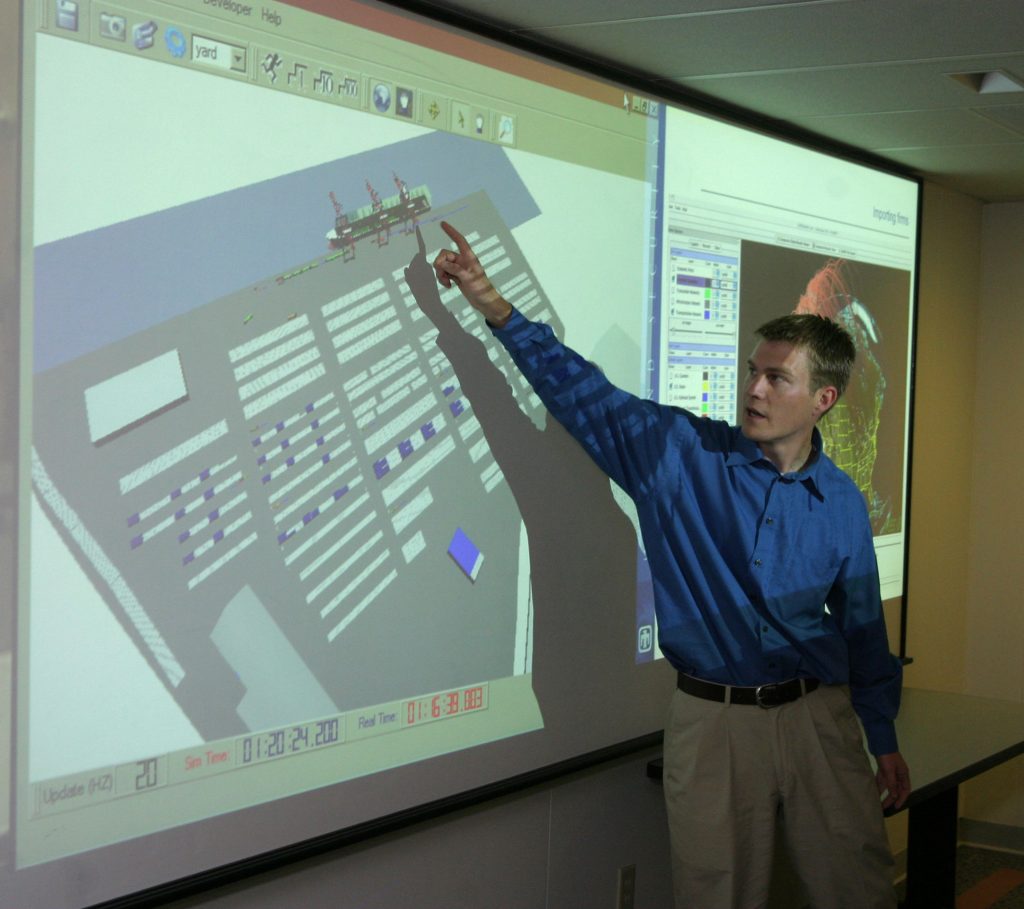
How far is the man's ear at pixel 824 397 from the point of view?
236 cm

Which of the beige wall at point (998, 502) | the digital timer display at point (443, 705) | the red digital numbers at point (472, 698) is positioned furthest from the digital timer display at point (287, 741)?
the beige wall at point (998, 502)

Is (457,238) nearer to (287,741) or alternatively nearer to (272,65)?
(272,65)

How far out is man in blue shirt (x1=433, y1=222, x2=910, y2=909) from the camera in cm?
227

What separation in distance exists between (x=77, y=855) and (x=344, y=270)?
99 cm

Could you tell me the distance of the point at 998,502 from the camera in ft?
14.6

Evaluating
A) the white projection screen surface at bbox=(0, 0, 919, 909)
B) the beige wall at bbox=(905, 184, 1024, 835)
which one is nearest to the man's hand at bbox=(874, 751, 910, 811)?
the white projection screen surface at bbox=(0, 0, 919, 909)

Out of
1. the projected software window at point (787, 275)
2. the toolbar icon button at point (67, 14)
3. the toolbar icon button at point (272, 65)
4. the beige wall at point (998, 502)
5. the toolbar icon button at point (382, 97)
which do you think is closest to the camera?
the toolbar icon button at point (67, 14)

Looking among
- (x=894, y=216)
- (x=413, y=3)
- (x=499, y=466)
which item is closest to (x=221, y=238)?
(x=413, y=3)

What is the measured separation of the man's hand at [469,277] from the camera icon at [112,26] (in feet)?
2.03

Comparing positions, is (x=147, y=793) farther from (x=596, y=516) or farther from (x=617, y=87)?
(x=617, y=87)

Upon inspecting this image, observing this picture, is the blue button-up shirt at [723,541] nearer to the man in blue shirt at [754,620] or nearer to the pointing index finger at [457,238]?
the man in blue shirt at [754,620]

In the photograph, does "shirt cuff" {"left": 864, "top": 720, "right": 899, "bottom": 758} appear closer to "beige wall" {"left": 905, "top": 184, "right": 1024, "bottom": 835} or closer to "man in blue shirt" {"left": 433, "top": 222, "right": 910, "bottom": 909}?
"man in blue shirt" {"left": 433, "top": 222, "right": 910, "bottom": 909}

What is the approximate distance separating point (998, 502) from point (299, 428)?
3303 millimetres

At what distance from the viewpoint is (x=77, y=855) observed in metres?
1.68
